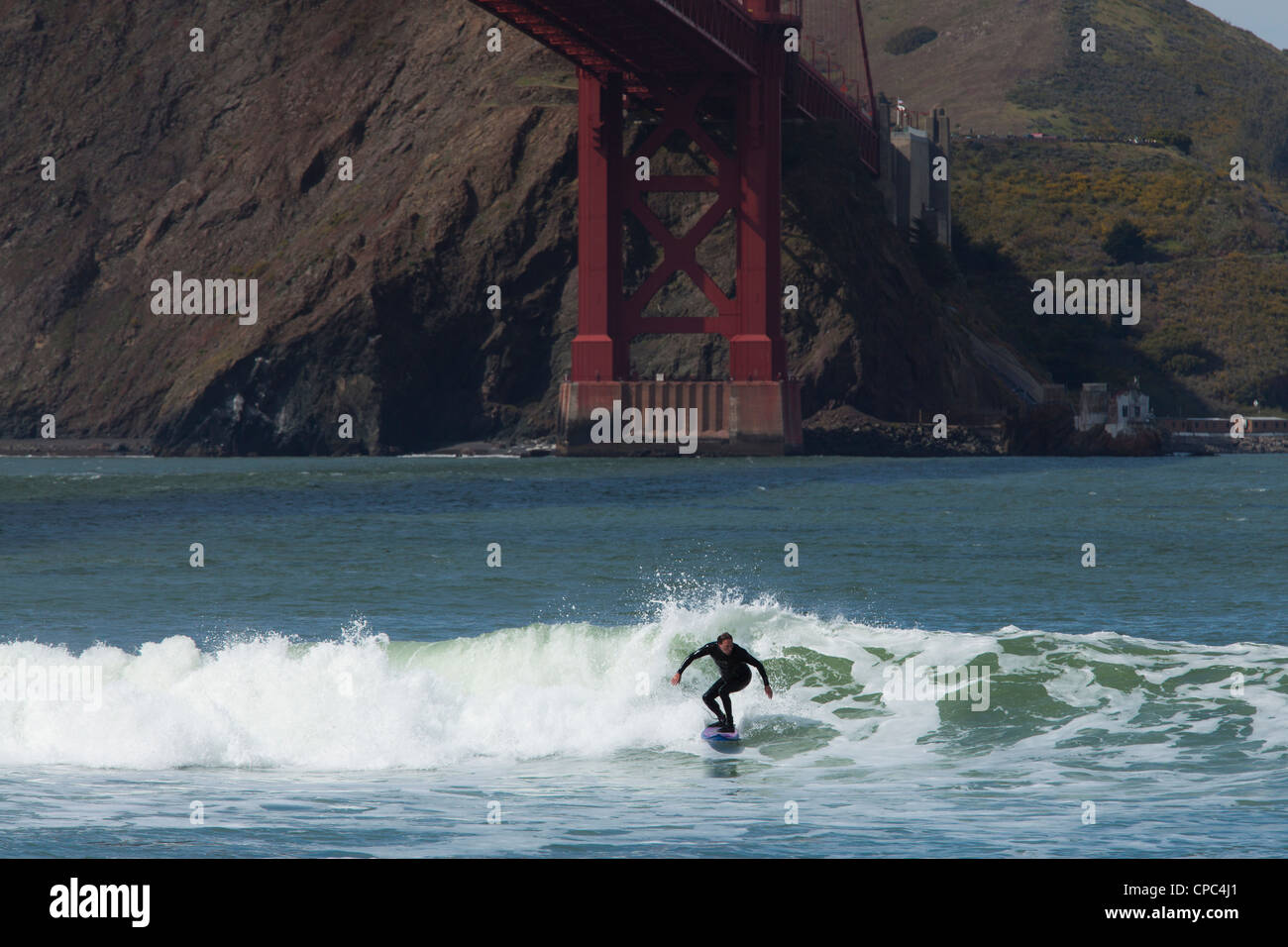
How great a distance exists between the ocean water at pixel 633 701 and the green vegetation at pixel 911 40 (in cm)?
16949

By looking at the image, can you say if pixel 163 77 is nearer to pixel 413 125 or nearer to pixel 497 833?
pixel 413 125

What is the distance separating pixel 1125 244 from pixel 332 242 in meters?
56.9

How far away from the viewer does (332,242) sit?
96.2 m

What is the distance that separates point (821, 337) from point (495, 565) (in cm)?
5645

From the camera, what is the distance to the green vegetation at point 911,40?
196m

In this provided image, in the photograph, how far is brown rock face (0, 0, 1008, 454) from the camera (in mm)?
88750

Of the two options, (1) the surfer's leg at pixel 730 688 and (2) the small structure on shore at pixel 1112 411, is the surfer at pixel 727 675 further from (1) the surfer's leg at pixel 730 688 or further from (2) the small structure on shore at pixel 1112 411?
(2) the small structure on shore at pixel 1112 411

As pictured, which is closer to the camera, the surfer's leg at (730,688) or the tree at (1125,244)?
the surfer's leg at (730,688)
